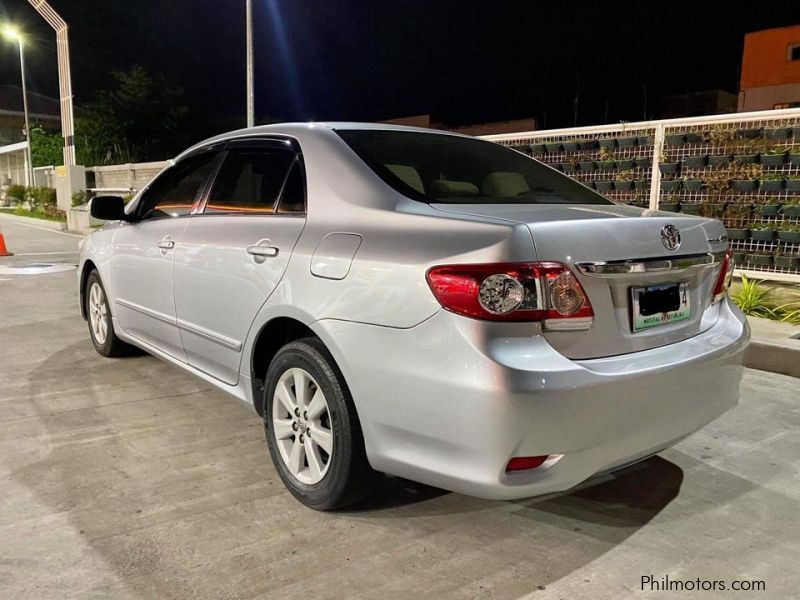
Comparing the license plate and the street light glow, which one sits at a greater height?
the street light glow

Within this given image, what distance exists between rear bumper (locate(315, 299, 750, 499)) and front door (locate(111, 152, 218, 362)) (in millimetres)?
1611

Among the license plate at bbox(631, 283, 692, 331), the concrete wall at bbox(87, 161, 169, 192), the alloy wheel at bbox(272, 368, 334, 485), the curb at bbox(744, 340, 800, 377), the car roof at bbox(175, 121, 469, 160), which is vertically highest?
the concrete wall at bbox(87, 161, 169, 192)

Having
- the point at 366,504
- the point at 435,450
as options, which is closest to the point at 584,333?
the point at 435,450

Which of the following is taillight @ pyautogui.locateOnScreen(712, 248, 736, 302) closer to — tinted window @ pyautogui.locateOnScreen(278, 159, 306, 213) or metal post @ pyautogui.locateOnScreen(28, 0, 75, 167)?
tinted window @ pyautogui.locateOnScreen(278, 159, 306, 213)

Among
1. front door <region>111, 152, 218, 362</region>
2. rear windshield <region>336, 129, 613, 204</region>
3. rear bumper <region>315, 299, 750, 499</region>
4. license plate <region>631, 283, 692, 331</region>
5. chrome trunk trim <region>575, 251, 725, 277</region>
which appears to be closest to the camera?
rear bumper <region>315, 299, 750, 499</region>

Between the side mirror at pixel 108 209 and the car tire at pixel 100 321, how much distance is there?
69cm

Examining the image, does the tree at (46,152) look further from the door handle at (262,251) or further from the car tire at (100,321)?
the door handle at (262,251)

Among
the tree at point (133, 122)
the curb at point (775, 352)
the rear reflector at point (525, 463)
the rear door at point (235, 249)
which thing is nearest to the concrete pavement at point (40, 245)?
the rear door at point (235, 249)

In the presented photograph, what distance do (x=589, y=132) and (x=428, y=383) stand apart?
6.88 meters

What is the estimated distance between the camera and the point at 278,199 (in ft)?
10.2

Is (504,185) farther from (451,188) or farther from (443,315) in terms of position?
(443,315)

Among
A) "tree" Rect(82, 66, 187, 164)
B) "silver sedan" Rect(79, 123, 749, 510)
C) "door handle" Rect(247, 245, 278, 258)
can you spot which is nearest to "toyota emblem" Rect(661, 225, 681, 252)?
"silver sedan" Rect(79, 123, 749, 510)

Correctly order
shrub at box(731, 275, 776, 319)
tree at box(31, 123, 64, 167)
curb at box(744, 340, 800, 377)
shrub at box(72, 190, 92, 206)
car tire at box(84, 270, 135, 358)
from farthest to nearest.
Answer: tree at box(31, 123, 64, 167), shrub at box(72, 190, 92, 206), shrub at box(731, 275, 776, 319), curb at box(744, 340, 800, 377), car tire at box(84, 270, 135, 358)

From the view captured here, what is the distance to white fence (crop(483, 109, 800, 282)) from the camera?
21.5 feet
